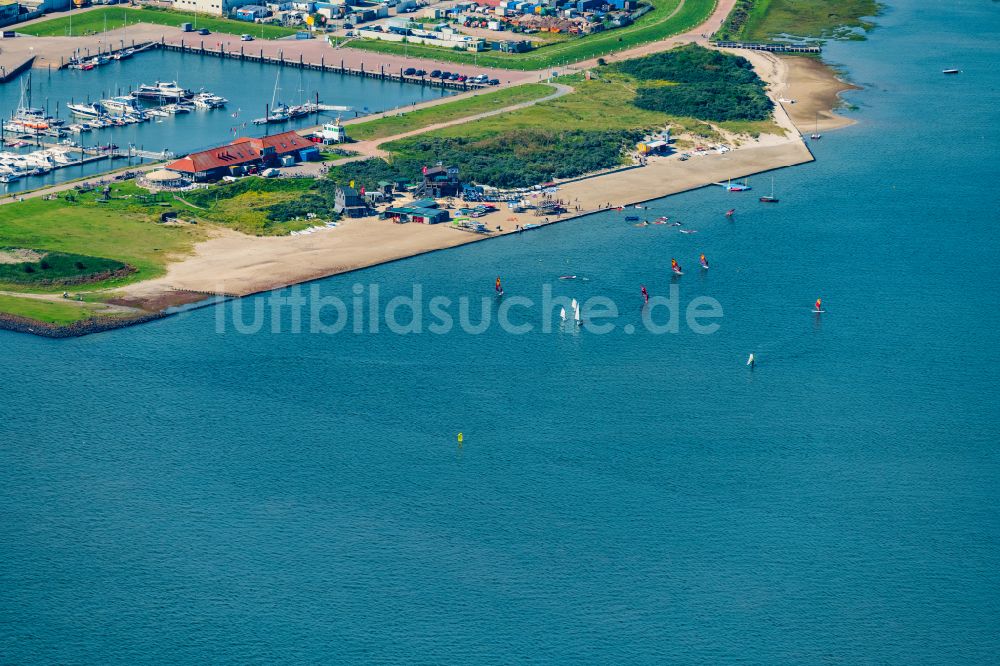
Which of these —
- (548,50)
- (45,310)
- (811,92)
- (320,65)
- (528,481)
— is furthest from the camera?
(548,50)

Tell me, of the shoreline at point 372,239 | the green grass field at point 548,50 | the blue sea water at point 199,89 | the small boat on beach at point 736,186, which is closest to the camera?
the shoreline at point 372,239

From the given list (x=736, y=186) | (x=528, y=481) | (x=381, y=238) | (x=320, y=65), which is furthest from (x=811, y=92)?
(x=528, y=481)

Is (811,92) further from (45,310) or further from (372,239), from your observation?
(45,310)

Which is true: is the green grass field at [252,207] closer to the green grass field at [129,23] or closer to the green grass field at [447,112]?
the green grass field at [447,112]

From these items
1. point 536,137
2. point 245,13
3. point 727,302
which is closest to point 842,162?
point 536,137

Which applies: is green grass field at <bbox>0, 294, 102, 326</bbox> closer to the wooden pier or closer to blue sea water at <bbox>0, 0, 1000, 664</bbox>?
blue sea water at <bbox>0, 0, 1000, 664</bbox>

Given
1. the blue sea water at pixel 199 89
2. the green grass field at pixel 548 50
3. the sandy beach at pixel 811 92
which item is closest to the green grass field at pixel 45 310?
the blue sea water at pixel 199 89

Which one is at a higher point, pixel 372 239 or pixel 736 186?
pixel 736 186
